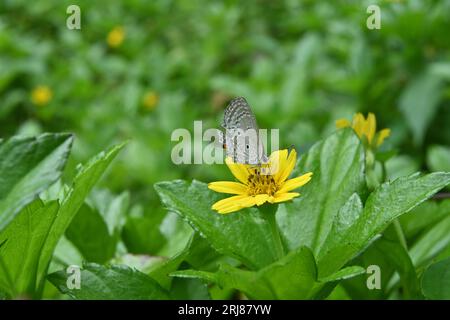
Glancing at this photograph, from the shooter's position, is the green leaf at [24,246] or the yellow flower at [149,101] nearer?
the green leaf at [24,246]

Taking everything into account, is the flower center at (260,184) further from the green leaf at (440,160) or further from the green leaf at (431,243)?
the green leaf at (440,160)

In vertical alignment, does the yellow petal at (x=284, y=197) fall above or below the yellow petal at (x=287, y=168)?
below

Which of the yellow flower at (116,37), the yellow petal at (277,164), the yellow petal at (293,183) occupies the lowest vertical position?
the yellow petal at (293,183)

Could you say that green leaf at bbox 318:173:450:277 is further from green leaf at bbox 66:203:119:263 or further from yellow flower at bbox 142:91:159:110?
yellow flower at bbox 142:91:159:110

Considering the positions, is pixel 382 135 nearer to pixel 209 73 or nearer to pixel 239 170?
pixel 239 170

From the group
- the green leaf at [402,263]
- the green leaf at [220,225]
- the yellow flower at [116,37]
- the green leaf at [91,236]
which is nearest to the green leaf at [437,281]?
the green leaf at [402,263]

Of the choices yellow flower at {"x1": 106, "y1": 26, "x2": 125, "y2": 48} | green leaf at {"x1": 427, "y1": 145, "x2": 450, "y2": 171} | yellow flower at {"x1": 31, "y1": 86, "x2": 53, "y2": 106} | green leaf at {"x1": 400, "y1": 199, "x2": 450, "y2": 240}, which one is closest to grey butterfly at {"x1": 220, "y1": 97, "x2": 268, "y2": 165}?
green leaf at {"x1": 400, "y1": 199, "x2": 450, "y2": 240}

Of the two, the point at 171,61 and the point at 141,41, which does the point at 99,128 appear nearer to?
the point at 171,61
